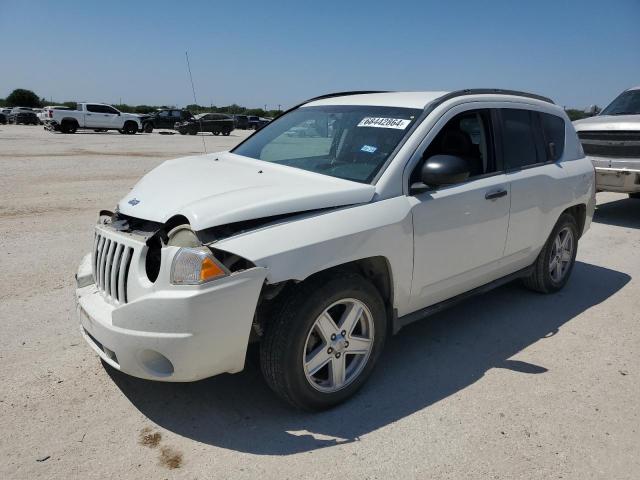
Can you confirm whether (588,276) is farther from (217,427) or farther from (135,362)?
(135,362)

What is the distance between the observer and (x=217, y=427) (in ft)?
9.45

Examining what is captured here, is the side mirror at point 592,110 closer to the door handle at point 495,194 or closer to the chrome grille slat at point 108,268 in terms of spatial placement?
the door handle at point 495,194

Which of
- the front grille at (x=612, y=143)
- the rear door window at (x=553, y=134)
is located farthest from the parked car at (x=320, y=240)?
the front grille at (x=612, y=143)

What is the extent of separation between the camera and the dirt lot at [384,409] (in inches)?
103

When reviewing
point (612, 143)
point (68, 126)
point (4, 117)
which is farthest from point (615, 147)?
point (4, 117)

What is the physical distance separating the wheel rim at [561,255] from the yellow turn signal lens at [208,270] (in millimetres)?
3494

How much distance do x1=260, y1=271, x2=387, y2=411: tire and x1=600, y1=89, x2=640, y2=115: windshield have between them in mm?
7572

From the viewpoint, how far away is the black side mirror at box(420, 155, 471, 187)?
322cm

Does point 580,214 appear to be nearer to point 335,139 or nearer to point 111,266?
point 335,139

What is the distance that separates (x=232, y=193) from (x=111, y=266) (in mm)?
796

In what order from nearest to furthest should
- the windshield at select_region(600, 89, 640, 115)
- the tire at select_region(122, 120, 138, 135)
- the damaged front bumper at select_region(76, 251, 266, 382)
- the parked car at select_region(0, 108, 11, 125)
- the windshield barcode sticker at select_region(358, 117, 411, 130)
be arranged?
the damaged front bumper at select_region(76, 251, 266, 382) < the windshield barcode sticker at select_region(358, 117, 411, 130) < the windshield at select_region(600, 89, 640, 115) < the tire at select_region(122, 120, 138, 135) < the parked car at select_region(0, 108, 11, 125)

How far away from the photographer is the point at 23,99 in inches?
2798

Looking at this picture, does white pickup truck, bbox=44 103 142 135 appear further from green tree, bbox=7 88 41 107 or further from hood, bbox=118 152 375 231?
green tree, bbox=7 88 41 107

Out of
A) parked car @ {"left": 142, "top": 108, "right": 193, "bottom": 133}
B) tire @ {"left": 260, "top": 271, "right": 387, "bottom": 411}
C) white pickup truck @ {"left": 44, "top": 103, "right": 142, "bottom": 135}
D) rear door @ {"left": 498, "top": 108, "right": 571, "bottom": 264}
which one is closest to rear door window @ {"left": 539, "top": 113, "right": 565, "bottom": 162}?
rear door @ {"left": 498, "top": 108, "right": 571, "bottom": 264}
